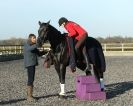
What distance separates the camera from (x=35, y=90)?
1412cm

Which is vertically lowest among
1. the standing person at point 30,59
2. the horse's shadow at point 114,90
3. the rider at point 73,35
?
the horse's shadow at point 114,90

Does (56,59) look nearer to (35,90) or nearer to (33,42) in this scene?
(33,42)

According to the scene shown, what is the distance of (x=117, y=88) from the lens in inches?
574

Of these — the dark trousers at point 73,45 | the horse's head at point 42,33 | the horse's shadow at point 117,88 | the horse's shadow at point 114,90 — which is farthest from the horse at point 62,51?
the horse's shadow at point 117,88

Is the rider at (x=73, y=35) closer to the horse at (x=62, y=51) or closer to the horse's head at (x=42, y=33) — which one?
the horse at (x=62, y=51)

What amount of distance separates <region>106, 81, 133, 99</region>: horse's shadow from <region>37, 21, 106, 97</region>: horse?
2.92 ft

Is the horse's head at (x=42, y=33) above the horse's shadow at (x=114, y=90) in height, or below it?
above

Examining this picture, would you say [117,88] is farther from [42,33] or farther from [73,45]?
[42,33]

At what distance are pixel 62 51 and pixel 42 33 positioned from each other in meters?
0.89

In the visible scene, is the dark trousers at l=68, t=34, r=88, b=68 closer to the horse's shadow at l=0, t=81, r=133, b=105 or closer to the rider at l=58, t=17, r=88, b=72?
the rider at l=58, t=17, r=88, b=72

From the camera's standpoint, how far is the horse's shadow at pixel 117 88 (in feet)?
A: 42.6

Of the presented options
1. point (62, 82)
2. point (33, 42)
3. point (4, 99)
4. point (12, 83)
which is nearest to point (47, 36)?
point (33, 42)

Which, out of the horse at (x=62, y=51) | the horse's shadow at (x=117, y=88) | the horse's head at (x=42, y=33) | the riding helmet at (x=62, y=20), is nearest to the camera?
the horse's head at (x=42, y=33)

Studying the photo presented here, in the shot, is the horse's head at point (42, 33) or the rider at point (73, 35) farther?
the rider at point (73, 35)
